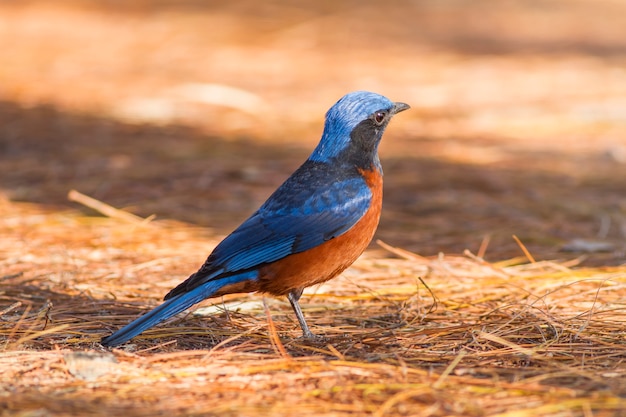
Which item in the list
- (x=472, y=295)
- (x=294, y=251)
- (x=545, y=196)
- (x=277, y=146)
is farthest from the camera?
(x=277, y=146)

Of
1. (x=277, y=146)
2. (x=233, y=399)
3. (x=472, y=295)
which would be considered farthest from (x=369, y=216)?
(x=277, y=146)

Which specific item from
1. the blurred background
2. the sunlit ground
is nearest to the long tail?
the sunlit ground

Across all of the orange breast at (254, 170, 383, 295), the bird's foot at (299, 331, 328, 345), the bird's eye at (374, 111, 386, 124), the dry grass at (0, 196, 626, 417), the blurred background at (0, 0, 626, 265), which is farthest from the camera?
the blurred background at (0, 0, 626, 265)

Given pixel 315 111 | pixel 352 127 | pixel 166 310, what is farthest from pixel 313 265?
pixel 315 111

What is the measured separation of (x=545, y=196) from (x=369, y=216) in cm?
308

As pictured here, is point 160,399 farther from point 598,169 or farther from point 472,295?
point 598,169

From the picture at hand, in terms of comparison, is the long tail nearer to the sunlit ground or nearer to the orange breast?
the orange breast

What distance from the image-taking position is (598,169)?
7.56m

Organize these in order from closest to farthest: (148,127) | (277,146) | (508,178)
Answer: (508,178), (277,146), (148,127)

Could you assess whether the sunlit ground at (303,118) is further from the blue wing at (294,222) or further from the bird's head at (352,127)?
the bird's head at (352,127)

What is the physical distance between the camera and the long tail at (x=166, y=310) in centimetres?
343

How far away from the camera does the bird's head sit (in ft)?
14.1

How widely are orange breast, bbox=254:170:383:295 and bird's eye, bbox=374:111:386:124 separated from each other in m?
0.65

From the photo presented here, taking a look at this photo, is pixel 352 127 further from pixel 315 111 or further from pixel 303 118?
pixel 315 111
